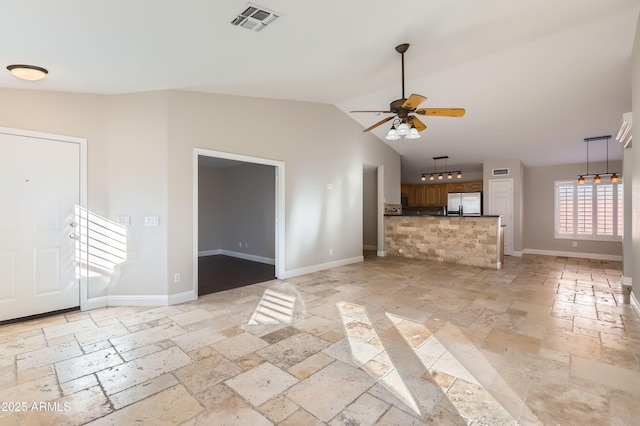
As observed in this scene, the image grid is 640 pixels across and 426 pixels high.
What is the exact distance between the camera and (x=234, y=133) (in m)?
4.65

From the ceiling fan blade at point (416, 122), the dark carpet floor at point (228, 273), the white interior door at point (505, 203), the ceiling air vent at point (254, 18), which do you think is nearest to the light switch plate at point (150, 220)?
the dark carpet floor at point (228, 273)

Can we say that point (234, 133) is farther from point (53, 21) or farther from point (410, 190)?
point (410, 190)

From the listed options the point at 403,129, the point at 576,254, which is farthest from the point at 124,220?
the point at 576,254

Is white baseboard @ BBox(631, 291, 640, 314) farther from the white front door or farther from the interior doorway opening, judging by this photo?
the white front door

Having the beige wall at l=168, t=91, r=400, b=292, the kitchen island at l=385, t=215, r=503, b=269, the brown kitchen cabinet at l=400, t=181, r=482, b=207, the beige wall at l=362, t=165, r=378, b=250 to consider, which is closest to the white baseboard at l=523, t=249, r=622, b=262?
the brown kitchen cabinet at l=400, t=181, r=482, b=207

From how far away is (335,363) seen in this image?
2.47 metres

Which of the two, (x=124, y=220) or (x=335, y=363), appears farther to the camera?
(x=124, y=220)

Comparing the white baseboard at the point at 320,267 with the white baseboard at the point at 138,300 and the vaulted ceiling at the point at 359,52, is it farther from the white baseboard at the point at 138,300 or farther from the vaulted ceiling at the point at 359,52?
the vaulted ceiling at the point at 359,52

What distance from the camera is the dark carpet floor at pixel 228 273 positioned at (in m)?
5.00

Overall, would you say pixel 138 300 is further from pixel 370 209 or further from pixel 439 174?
pixel 439 174

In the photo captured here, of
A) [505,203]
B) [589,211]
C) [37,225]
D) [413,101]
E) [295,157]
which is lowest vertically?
[37,225]

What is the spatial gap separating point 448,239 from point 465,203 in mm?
2842

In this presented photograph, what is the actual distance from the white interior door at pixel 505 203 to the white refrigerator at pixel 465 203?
57cm

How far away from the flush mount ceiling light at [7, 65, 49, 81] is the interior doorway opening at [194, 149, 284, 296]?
10.0ft
